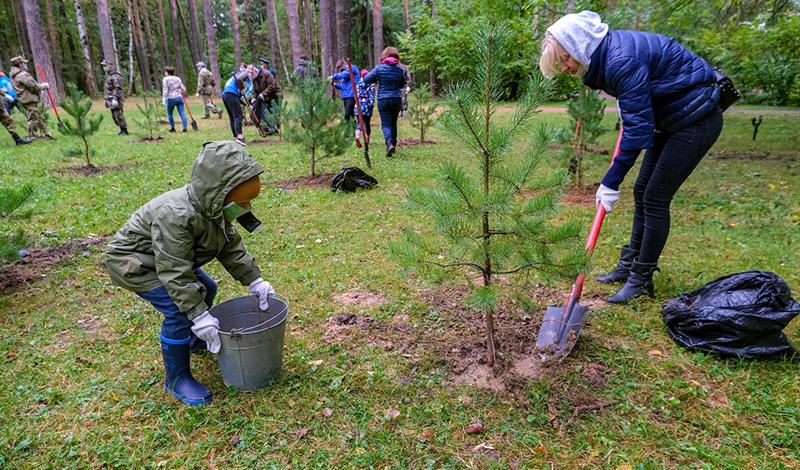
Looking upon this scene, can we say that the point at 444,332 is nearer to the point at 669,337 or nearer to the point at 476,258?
the point at 476,258

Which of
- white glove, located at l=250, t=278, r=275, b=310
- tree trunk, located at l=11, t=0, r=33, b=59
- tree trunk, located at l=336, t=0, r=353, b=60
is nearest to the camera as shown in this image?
white glove, located at l=250, t=278, r=275, b=310

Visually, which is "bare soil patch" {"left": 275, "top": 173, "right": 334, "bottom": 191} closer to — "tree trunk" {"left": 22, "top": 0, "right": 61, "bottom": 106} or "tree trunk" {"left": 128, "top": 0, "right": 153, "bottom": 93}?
"tree trunk" {"left": 22, "top": 0, "right": 61, "bottom": 106}

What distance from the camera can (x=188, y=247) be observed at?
6.77ft

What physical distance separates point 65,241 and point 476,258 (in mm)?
4556

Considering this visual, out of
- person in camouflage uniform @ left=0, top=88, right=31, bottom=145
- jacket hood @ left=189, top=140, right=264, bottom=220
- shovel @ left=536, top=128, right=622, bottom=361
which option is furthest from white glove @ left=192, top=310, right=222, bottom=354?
person in camouflage uniform @ left=0, top=88, right=31, bottom=145

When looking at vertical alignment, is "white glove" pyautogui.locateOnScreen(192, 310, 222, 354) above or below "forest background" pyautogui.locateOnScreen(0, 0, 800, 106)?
below

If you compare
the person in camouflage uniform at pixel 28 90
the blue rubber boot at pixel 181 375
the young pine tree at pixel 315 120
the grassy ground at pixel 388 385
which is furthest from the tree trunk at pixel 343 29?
the blue rubber boot at pixel 181 375

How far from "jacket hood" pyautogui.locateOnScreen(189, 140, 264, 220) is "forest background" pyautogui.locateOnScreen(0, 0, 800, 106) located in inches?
50.5

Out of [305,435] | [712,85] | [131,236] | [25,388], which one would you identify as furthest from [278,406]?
[712,85]

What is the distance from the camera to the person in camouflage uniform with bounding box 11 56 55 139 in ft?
32.9

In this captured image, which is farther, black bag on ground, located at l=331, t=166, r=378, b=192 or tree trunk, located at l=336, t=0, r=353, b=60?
tree trunk, located at l=336, t=0, r=353, b=60

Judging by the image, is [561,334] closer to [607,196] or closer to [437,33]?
[607,196]

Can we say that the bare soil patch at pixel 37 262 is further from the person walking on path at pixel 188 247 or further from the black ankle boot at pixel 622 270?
Answer: the black ankle boot at pixel 622 270

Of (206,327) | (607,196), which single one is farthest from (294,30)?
(206,327)
